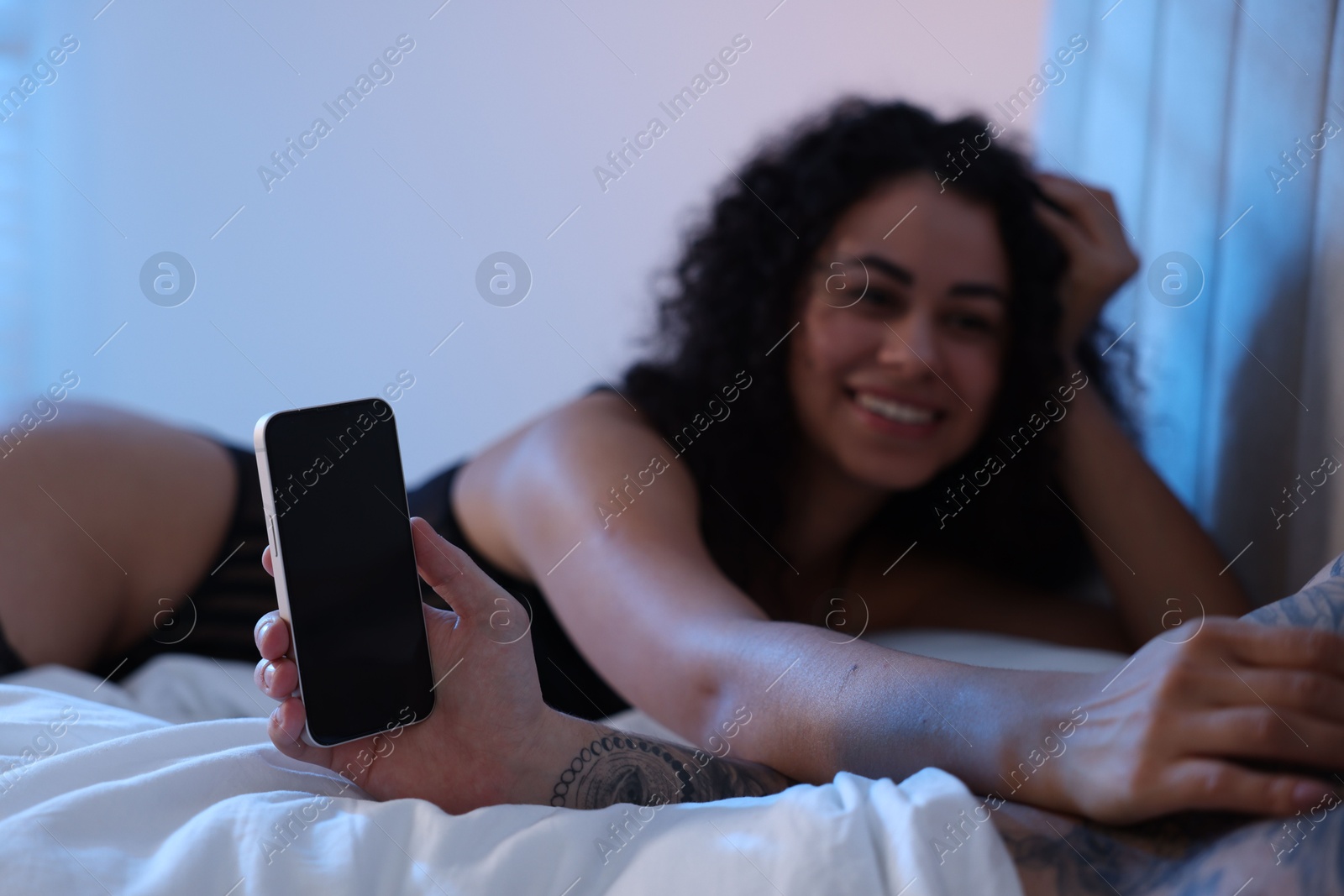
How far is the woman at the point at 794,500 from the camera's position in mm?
634

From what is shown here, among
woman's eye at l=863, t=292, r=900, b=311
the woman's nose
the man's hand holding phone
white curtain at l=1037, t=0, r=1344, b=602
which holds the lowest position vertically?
white curtain at l=1037, t=0, r=1344, b=602

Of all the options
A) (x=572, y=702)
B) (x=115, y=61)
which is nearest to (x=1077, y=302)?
(x=572, y=702)

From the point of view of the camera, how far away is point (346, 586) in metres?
0.55

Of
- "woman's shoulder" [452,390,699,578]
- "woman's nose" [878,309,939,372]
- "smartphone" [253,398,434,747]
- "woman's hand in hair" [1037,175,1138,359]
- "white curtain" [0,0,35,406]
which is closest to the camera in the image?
"smartphone" [253,398,434,747]

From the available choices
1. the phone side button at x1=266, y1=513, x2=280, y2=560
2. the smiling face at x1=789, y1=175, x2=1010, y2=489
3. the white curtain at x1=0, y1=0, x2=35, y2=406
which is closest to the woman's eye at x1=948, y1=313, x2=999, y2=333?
the smiling face at x1=789, y1=175, x2=1010, y2=489

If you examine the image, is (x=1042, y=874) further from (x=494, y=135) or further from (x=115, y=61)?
(x=115, y=61)

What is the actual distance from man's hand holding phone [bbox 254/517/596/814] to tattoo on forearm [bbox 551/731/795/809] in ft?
A: 0.07

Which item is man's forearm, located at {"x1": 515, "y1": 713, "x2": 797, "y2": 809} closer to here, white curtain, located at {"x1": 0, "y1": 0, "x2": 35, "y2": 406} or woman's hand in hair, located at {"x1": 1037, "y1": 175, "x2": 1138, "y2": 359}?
woman's hand in hair, located at {"x1": 1037, "y1": 175, "x2": 1138, "y2": 359}

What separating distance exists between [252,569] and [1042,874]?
89 cm

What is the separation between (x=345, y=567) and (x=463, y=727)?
120 mm

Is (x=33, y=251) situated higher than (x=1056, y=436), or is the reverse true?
(x=33, y=251)

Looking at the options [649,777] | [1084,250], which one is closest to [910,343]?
[1084,250]

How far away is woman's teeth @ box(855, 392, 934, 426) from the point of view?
107 cm

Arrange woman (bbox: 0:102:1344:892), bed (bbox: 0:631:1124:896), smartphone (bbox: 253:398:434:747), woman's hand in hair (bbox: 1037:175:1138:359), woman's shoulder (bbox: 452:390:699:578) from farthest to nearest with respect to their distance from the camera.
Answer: woman's hand in hair (bbox: 1037:175:1138:359), woman's shoulder (bbox: 452:390:699:578), woman (bbox: 0:102:1344:892), smartphone (bbox: 253:398:434:747), bed (bbox: 0:631:1124:896)
